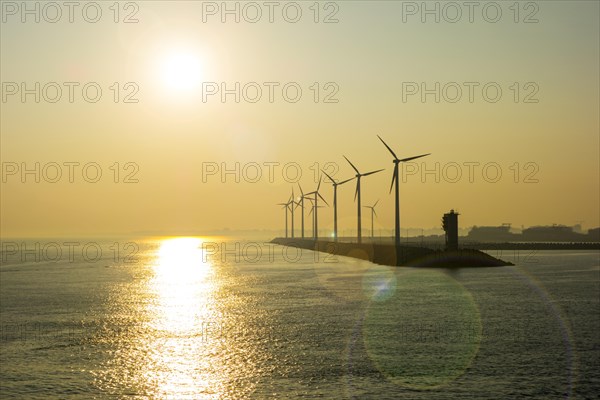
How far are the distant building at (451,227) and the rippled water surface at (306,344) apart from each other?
1859 inches

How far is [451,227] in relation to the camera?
11225 centimetres

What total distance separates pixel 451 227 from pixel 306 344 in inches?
3247

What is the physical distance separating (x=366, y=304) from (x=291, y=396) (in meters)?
30.0

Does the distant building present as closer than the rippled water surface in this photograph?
Answer: No

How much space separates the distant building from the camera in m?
113

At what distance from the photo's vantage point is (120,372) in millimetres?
27359

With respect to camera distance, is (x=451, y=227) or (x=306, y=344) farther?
(x=451, y=227)

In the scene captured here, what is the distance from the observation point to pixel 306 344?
111ft

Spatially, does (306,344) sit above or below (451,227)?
below

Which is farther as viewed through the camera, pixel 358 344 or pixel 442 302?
pixel 442 302

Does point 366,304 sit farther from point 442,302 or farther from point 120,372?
point 120,372


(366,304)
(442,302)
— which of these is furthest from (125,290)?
(442,302)

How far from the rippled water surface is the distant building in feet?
155

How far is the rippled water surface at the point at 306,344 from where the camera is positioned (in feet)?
81.2
